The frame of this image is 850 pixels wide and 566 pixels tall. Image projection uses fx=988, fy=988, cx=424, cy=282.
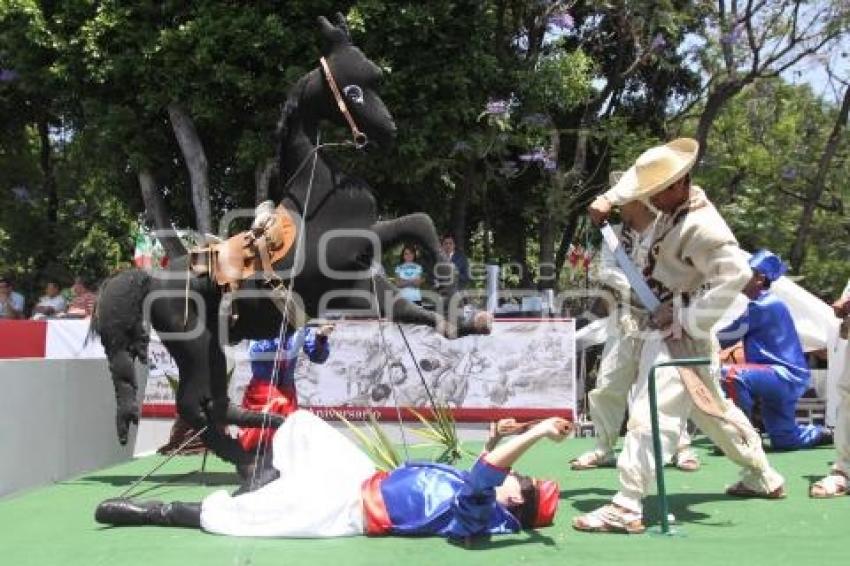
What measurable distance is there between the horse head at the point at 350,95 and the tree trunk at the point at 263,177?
5516mm

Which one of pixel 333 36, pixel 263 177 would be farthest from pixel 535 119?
pixel 333 36

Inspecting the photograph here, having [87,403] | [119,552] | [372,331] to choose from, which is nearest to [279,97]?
[372,331]

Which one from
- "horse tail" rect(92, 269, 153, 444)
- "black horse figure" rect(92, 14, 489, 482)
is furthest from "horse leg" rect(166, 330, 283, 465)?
"horse tail" rect(92, 269, 153, 444)

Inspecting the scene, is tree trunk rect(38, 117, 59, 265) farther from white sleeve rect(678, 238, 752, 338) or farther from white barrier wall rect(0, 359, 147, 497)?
white sleeve rect(678, 238, 752, 338)

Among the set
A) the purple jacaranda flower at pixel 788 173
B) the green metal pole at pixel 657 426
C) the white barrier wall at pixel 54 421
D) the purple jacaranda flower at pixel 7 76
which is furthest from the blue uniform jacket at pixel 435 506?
the purple jacaranda flower at pixel 788 173

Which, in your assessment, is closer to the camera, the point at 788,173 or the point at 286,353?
the point at 286,353

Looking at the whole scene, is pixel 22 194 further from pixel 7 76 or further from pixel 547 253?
pixel 547 253

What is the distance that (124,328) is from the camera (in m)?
5.31

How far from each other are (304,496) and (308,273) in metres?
1.14

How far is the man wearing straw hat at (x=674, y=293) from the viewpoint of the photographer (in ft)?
14.1

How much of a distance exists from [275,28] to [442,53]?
1862 millimetres

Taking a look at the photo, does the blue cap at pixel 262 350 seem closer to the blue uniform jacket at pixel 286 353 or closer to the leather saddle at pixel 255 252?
the blue uniform jacket at pixel 286 353

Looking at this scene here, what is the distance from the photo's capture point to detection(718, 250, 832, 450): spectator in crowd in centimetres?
704

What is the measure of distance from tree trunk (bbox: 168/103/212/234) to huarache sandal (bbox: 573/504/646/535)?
832 cm
